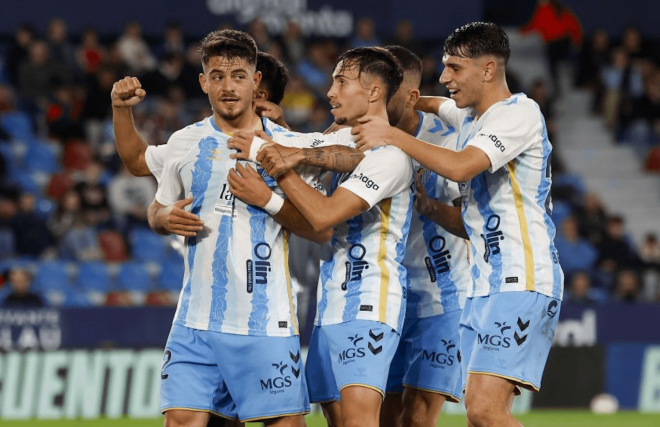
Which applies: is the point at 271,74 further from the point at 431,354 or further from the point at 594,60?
the point at 594,60

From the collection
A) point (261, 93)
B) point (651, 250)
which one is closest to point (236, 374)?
point (261, 93)

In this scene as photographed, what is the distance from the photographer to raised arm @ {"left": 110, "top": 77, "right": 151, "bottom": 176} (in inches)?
223

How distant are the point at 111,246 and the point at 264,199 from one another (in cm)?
875

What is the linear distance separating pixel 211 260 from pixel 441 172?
1.26m

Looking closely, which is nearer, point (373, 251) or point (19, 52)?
point (373, 251)

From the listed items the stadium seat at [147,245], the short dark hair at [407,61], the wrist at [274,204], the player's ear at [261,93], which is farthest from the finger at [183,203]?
the stadium seat at [147,245]

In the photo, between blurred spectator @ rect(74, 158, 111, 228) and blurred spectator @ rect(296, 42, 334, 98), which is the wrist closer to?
blurred spectator @ rect(74, 158, 111, 228)

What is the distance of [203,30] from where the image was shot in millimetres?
18672

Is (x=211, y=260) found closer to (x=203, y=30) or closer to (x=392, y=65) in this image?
(x=392, y=65)

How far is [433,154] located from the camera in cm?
556

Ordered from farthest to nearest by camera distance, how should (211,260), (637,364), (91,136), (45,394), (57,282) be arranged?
(91,136) → (57,282) → (637,364) → (45,394) → (211,260)

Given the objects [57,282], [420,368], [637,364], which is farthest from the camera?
[57,282]

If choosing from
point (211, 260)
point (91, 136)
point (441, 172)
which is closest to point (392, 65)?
point (441, 172)

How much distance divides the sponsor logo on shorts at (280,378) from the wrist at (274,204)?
2.43 ft
